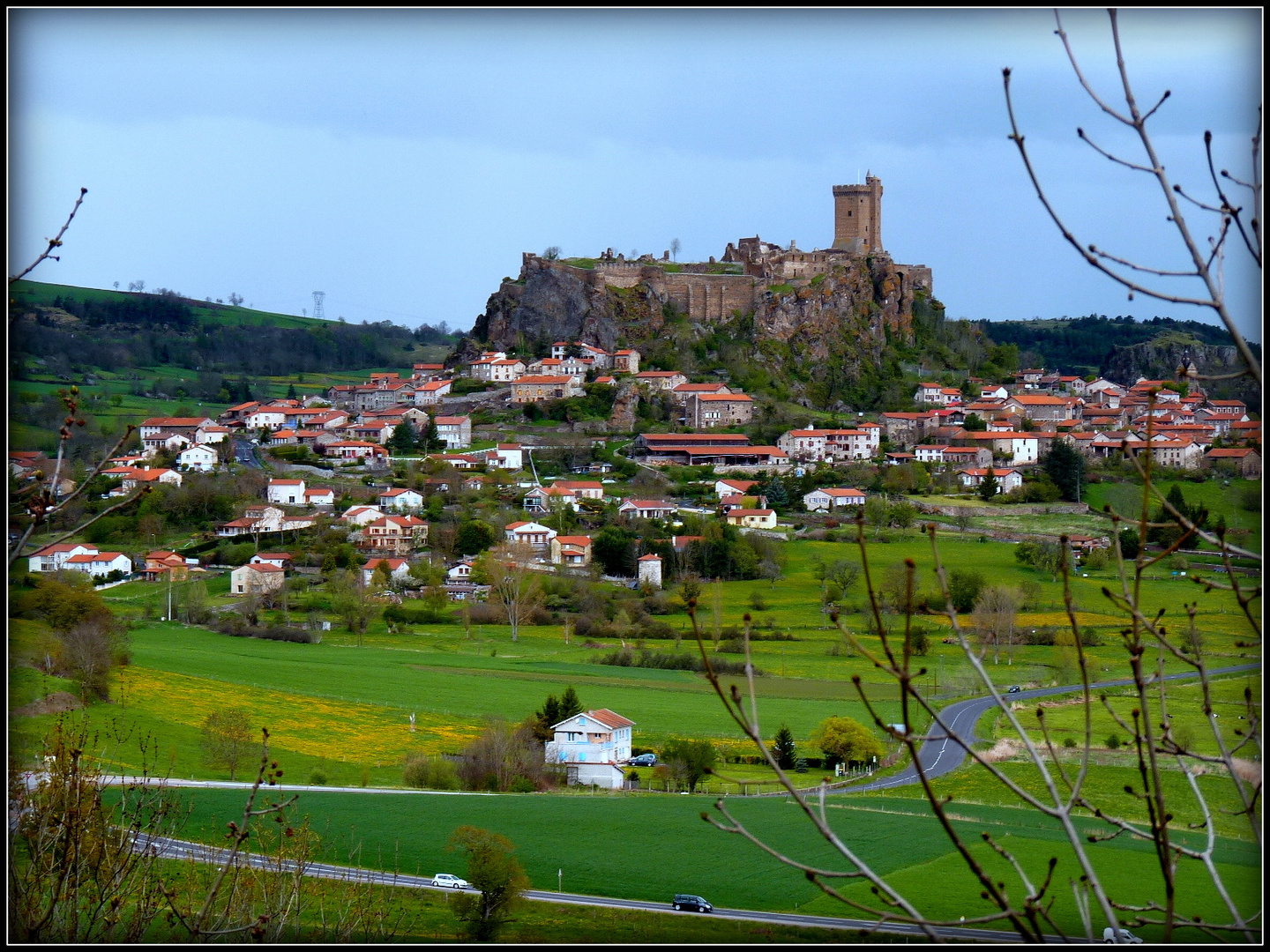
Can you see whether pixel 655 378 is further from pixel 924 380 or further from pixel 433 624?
pixel 433 624

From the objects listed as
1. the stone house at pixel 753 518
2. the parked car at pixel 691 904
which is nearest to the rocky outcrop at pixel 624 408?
the stone house at pixel 753 518

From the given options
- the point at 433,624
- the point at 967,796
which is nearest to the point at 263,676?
the point at 433,624

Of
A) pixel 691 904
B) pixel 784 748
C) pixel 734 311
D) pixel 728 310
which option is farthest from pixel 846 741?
pixel 728 310

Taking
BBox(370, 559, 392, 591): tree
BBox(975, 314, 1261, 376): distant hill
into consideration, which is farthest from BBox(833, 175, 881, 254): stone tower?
BBox(370, 559, 392, 591): tree

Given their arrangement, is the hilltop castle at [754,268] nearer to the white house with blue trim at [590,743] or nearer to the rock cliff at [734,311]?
the rock cliff at [734,311]

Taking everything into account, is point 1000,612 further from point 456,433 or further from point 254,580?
point 456,433

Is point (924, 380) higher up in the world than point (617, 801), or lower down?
higher up
